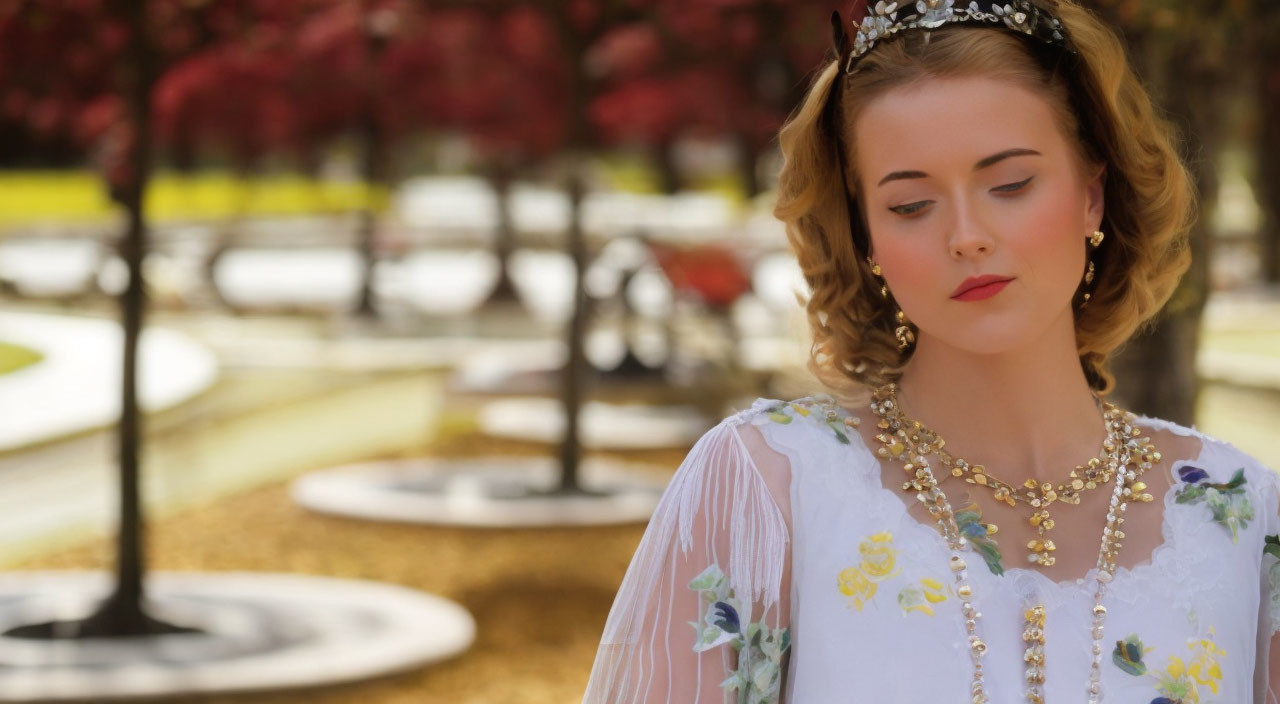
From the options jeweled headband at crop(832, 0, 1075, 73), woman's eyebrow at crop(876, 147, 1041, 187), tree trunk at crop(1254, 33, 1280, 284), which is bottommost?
woman's eyebrow at crop(876, 147, 1041, 187)

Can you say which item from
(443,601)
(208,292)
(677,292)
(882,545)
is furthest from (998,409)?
(208,292)

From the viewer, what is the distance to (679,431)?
13023 millimetres

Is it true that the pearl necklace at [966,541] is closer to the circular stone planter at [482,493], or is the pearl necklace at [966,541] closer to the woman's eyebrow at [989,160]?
the woman's eyebrow at [989,160]

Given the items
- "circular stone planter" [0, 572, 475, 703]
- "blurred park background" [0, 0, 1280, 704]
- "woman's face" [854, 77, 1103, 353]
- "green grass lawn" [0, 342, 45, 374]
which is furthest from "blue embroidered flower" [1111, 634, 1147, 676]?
"green grass lawn" [0, 342, 45, 374]

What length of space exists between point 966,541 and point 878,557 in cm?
11

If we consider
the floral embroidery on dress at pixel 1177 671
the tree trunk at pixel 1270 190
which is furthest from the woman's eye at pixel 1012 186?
the tree trunk at pixel 1270 190

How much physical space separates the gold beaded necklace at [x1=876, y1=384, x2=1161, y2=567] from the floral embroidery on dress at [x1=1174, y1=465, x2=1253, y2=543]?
52 millimetres

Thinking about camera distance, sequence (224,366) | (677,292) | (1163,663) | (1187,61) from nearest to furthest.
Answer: (1163,663), (1187,61), (677,292), (224,366)

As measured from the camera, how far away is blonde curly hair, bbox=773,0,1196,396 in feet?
7.39

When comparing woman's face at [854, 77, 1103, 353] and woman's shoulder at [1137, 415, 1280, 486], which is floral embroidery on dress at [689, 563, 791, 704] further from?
woman's shoulder at [1137, 415, 1280, 486]

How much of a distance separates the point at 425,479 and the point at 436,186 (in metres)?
49.7

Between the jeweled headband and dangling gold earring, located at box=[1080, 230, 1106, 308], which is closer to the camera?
the jeweled headband

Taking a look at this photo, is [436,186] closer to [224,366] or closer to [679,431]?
[224,366]

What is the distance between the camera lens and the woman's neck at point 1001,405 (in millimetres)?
2320
